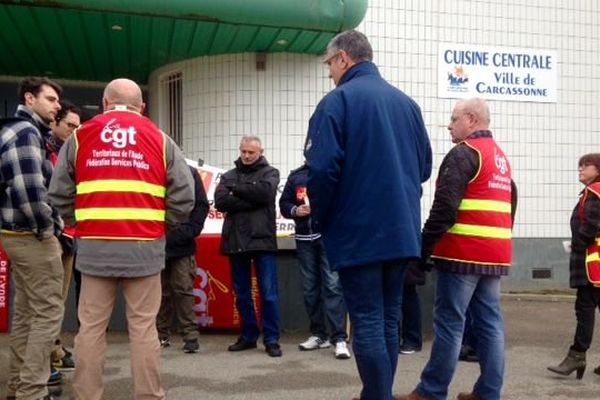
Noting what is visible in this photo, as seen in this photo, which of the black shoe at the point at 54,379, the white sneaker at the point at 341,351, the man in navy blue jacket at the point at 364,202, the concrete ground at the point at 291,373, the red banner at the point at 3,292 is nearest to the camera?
the man in navy blue jacket at the point at 364,202

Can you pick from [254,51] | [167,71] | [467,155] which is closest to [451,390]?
[467,155]

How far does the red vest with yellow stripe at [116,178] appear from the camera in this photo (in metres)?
3.88

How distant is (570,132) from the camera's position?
446 inches

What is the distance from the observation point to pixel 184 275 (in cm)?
652

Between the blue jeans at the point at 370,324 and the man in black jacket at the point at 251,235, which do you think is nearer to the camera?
the blue jeans at the point at 370,324

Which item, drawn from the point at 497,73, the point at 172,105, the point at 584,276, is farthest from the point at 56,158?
the point at 497,73

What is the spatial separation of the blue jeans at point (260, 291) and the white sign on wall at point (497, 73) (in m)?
5.29

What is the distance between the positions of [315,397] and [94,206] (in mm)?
2064

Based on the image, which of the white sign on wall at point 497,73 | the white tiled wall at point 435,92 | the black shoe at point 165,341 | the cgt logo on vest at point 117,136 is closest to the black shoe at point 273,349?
the black shoe at point 165,341

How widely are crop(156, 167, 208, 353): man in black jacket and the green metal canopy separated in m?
2.12

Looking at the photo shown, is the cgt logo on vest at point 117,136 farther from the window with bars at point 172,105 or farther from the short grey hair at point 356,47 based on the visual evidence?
the window with bars at point 172,105

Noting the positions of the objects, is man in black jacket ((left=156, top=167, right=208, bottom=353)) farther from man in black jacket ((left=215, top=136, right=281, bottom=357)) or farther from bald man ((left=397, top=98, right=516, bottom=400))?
bald man ((left=397, top=98, right=516, bottom=400))

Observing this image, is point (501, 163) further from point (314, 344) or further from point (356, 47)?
point (314, 344)

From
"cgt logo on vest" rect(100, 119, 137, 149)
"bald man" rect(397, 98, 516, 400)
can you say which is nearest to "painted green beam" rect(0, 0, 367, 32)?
"bald man" rect(397, 98, 516, 400)
